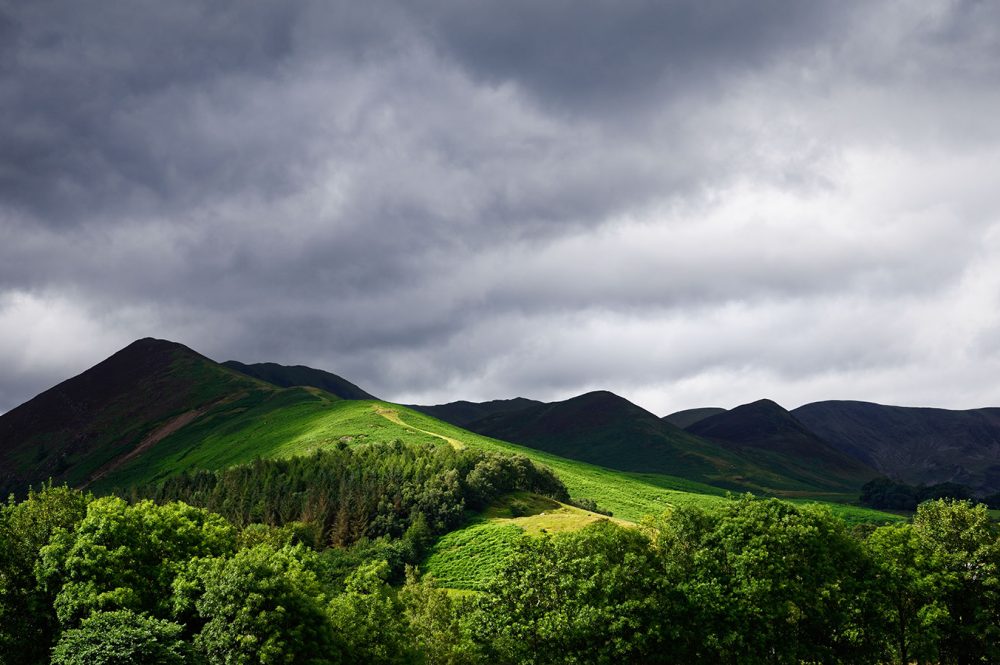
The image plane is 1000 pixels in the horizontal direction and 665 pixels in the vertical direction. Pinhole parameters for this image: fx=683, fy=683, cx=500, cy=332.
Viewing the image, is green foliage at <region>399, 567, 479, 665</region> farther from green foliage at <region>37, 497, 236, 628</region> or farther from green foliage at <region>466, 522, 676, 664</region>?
green foliage at <region>37, 497, 236, 628</region>

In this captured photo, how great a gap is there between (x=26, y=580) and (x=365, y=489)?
68.9 m

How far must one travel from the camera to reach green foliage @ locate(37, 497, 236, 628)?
4172 cm

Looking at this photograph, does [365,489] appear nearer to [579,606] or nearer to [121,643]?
[579,606]

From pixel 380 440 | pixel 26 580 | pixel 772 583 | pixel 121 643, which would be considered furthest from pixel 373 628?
pixel 380 440

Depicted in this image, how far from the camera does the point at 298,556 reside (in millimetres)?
57094

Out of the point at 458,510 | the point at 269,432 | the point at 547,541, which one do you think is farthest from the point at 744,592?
the point at 269,432

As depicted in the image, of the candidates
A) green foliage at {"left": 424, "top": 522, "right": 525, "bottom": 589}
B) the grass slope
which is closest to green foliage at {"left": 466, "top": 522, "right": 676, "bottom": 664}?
the grass slope

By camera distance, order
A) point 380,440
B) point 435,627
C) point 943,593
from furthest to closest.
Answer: point 380,440 → point 943,593 → point 435,627

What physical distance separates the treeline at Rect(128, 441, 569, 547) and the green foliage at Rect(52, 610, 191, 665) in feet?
192

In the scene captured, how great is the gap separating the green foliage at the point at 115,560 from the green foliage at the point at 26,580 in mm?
1607

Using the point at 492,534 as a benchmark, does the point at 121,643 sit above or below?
above

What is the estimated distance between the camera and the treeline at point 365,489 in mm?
106562

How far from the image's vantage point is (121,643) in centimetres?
3650

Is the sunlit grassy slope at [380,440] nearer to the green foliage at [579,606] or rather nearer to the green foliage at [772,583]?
the green foliage at [772,583]
